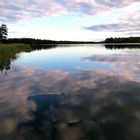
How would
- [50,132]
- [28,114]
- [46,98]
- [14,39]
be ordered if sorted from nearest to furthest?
[50,132], [28,114], [46,98], [14,39]

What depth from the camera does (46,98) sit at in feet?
30.5

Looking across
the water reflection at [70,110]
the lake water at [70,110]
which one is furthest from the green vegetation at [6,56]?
the water reflection at [70,110]

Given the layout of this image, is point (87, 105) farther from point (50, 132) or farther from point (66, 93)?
point (50, 132)

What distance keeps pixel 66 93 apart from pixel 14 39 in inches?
5622

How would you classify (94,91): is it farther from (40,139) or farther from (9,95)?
(40,139)

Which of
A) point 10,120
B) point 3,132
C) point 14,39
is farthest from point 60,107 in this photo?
point 14,39

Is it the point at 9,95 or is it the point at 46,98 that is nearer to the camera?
the point at 46,98

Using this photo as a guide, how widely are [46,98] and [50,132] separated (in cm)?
332

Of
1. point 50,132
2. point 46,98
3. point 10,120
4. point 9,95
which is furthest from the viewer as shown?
point 9,95

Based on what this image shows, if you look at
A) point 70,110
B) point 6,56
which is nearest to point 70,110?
point 70,110

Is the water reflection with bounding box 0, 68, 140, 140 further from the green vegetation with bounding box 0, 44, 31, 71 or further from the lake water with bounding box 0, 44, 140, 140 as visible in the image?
the green vegetation with bounding box 0, 44, 31, 71

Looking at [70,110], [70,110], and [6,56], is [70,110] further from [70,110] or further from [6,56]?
[6,56]

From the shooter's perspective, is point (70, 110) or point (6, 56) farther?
point (6, 56)

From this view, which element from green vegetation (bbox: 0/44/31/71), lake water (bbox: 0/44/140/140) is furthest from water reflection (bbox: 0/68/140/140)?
green vegetation (bbox: 0/44/31/71)
